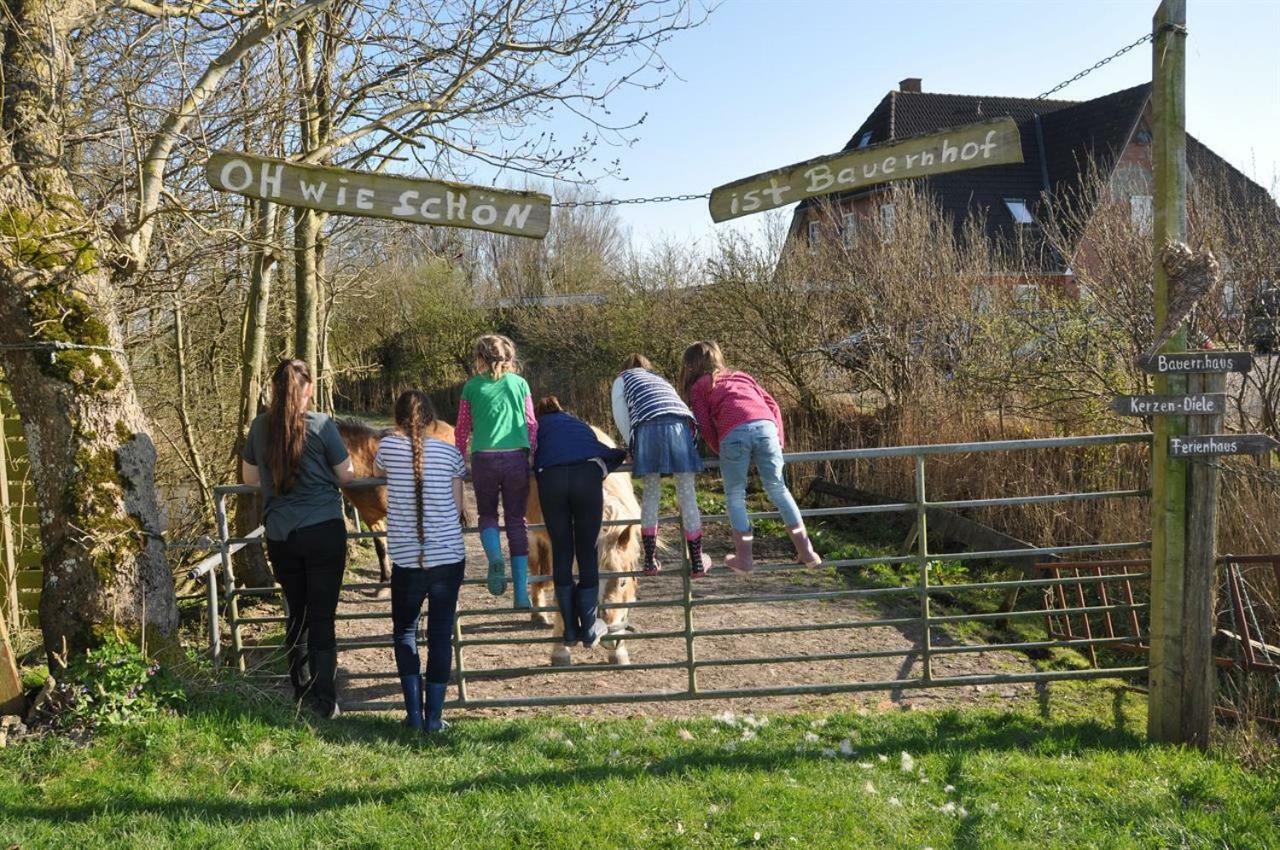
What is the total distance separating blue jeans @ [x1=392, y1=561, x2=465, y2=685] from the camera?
198 inches

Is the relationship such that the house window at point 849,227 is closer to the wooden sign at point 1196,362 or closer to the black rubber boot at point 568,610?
the wooden sign at point 1196,362

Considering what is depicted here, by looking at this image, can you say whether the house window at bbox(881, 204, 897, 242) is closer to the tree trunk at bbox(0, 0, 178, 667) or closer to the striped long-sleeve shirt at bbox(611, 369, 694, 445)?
the striped long-sleeve shirt at bbox(611, 369, 694, 445)

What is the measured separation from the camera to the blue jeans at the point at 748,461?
17.3 feet

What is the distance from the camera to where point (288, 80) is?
740 cm

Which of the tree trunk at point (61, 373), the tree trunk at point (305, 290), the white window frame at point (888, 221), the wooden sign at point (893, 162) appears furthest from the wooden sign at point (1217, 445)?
the white window frame at point (888, 221)

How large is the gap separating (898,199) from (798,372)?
2.99 m

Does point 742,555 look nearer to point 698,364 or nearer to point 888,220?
point 698,364

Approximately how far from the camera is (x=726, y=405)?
17.6 ft

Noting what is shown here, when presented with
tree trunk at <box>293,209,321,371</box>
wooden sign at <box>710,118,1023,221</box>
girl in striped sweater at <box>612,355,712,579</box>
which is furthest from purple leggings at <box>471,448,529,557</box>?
tree trunk at <box>293,209,321,371</box>

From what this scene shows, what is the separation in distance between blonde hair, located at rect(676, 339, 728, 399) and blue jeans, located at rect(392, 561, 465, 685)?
5.58 ft

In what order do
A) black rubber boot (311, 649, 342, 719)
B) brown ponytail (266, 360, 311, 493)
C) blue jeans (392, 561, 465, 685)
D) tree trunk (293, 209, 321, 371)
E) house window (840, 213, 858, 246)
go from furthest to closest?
house window (840, 213, 858, 246), tree trunk (293, 209, 321, 371), black rubber boot (311, 649, 342, 719), blue jeans (392, 561, 465, 685), brown ponytail (266, 360, 311, 493)

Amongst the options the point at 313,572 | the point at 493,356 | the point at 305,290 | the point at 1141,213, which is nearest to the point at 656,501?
the point at 493,356

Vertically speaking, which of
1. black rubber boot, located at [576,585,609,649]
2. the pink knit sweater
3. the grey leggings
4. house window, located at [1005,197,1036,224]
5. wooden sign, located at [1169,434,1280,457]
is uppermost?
house window, located at [1005,197,1036,224]

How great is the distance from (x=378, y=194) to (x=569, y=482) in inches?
77.6
